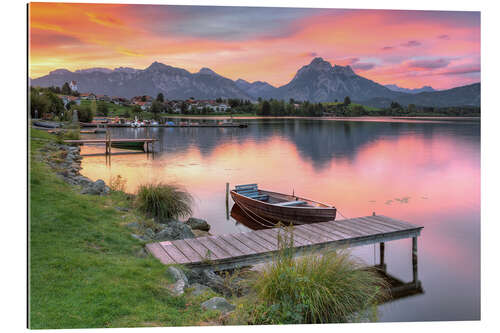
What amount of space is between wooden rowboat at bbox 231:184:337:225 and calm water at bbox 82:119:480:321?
68cm

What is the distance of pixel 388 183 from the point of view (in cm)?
1531

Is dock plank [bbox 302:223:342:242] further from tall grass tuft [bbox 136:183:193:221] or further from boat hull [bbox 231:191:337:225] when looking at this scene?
tall grass tuft [bbox 136:183:193:221]

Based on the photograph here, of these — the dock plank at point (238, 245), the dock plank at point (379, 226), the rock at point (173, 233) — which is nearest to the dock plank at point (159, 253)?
the rock at point (173, 233)

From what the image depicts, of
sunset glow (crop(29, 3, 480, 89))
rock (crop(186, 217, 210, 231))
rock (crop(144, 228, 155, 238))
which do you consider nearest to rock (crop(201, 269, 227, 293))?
rock (crop(144, 228, 155, 238))

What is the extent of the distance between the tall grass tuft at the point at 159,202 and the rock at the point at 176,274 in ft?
12.1

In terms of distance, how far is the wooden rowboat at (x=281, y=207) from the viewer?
30.0 ft

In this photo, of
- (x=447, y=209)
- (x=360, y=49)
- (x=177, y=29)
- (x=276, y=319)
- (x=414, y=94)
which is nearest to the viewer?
(x=276, y=319)

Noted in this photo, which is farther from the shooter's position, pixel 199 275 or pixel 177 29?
pixel 177 29

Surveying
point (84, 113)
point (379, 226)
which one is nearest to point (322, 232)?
point (379, 226)

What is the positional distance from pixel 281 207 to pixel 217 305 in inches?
228
